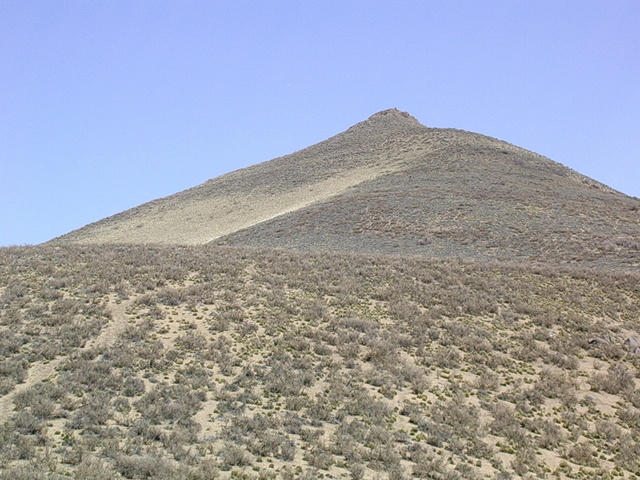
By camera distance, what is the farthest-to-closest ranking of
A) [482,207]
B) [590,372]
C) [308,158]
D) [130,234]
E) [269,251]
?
[308,158], [130,234], [482,207], [269,251], [590,372]

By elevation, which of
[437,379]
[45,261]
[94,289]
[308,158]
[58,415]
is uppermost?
[308,158]

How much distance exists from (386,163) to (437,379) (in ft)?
157

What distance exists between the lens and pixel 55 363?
13.1 m

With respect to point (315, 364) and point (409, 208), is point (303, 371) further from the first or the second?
point (409, 208)

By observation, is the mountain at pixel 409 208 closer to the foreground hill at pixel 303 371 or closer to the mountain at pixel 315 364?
the mountain at pixel 315 364

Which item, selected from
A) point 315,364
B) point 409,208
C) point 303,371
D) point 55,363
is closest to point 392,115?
point 409,208

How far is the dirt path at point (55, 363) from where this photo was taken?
36.1ft

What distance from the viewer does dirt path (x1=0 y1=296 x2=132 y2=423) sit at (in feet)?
36.1

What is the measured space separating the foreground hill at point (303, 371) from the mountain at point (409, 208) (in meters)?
10.9

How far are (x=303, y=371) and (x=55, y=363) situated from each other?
5.81 m

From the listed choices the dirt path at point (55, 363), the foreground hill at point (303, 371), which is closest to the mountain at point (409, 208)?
the foreground hill at point (303, 371)

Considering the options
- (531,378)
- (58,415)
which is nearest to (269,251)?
(531,378)

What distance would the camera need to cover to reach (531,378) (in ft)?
51.7

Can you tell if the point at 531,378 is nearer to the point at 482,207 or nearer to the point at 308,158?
the point at 482,207
